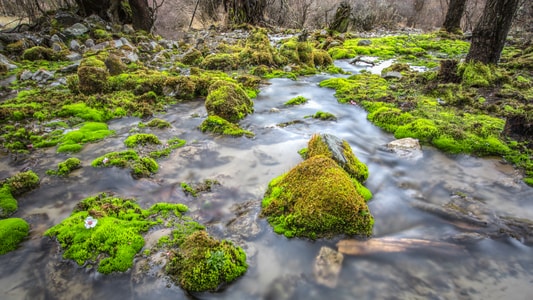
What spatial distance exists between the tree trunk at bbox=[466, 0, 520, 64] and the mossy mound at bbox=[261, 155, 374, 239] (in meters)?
7.20

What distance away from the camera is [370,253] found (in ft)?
11.6

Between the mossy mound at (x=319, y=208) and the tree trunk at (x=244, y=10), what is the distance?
19414 millimetres

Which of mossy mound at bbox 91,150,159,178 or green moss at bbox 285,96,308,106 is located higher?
green moss at bbox 285,96,308,106

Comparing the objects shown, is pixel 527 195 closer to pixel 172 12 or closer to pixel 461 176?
pixel 461 176

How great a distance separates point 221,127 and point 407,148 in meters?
3.88

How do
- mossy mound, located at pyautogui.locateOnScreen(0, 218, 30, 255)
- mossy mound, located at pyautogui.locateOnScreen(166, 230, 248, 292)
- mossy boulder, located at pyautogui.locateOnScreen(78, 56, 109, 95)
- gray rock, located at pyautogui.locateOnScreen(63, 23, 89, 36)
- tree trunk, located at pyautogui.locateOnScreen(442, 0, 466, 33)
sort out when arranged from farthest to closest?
tree trunk, located at pyautogui.locateOnScreen(442, 0, 466, 33)
gray rock, located at pyautogui.locateOnScreen(63, 23, 89, 36)
mossy boulder, located at pyautogui.locateOnScreen(78, 56, 109, 95)
mossy mound, located at pyautogui.locateOnScreen(0, 218, 30, 255)
mossy mound, located at pyautogui.locateOnScreen(166, 230, 248, 292)

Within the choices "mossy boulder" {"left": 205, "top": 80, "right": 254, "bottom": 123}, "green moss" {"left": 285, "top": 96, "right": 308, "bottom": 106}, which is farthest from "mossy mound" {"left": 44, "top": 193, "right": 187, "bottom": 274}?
"green moss" {"left": 285, "top": 96, "right": 308, "bottom": 106}

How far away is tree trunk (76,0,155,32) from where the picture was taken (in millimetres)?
15531

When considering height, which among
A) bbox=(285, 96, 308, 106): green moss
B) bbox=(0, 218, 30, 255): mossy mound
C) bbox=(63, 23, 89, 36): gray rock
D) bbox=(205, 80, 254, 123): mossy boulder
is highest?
bbox=(63, 23, 89, 36): gray rock

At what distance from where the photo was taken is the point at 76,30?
13375 millimetres

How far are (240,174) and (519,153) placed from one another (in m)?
4.96

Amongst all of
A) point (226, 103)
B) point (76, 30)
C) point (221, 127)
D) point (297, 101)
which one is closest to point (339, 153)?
point (221, 127)

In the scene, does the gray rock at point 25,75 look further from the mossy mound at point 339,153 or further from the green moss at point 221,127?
the mossy mound at point 339,153

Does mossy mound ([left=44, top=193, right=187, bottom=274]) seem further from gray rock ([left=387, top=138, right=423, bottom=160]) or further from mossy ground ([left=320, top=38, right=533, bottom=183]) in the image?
mossy ground ([left=320, top=38, right=533, bottom=183])
